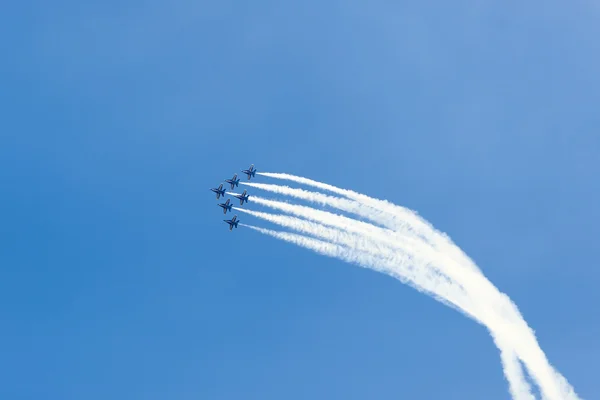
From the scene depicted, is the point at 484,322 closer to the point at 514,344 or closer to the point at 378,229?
the point at 514,344

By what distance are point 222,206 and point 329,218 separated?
28.8 m

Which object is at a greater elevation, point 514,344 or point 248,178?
point 248,178

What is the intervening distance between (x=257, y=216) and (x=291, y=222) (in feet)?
23.0

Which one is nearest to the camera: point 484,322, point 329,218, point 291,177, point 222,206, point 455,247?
point 484,322

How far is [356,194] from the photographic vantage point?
4188 inches

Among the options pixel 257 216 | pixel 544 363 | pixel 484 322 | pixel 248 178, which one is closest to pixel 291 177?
pixel 257 216

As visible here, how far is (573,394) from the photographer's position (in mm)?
84062

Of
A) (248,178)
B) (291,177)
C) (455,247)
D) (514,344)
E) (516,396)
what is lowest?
(516,396)

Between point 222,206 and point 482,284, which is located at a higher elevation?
point 222,206

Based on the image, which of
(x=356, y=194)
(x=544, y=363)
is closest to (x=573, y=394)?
(x=544, y=363)

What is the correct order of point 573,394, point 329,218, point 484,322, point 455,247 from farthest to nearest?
point 329,218
point 455,247
point 484,322
point 573,394

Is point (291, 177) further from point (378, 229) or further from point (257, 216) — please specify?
point (378, 229)

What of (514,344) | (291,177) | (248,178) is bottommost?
(514,344)

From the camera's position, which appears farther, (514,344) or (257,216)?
(257,216)
